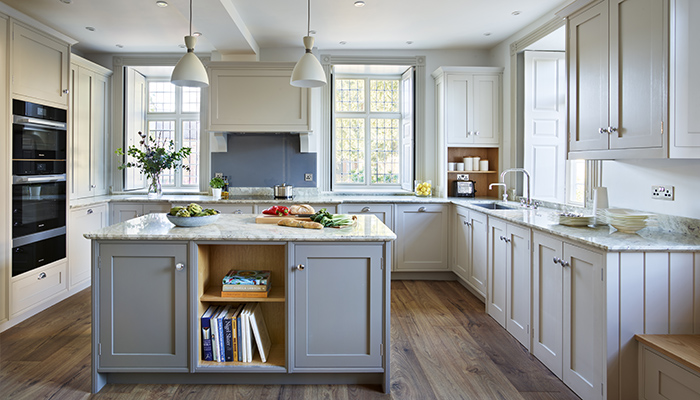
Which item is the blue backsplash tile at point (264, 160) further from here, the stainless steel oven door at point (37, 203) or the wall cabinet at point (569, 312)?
the wall cabinet at point (569, 312)

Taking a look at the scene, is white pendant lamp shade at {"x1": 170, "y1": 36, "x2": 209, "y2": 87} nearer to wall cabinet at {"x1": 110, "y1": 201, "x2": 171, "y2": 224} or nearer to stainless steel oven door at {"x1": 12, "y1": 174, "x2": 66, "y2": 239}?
stainless steel oven door at {"x1": 12, "y1": 174, "x2": 66, "y2": 239}

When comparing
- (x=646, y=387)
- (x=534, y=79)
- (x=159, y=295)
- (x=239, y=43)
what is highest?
(x=239, y=43)

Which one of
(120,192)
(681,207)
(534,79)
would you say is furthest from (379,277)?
(120,192)

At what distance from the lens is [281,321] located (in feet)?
8.59

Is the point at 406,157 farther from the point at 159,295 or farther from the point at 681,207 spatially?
the point at 159,295

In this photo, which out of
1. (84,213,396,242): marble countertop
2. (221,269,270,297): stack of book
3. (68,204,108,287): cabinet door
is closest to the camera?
(84,213,396,242): marble countertop

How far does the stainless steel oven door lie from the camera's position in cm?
333

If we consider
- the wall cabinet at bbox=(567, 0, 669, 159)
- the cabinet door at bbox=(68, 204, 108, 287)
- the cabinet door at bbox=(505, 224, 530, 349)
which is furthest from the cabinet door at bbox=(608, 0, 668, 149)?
the cabinet door at bbox=(68, 204, 108, 287)

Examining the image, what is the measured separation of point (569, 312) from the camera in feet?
7.77

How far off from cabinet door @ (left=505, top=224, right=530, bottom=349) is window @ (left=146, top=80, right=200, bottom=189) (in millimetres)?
3979

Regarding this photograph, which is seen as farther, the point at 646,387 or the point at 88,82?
the point at 88,82

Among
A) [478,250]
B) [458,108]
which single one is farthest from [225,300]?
[458,108]

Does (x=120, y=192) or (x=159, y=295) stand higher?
(x=120, y=192)

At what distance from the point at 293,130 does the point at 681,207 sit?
3.51 metres
